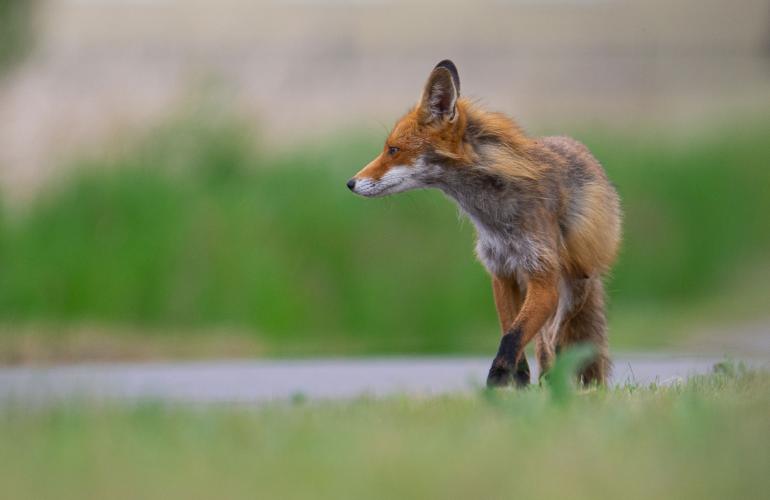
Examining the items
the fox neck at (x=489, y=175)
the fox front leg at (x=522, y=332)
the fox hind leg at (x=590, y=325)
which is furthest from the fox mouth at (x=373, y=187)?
the fox hind leg at (x=590, y=325)

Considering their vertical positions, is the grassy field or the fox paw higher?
the grassy field

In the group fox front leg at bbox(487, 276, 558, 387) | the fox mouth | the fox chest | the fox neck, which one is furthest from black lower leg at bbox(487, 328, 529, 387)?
the fox mouth

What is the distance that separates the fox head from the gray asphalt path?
1.19m

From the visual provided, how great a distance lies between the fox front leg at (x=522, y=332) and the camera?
7.26 m

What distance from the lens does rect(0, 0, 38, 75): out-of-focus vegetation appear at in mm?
13725

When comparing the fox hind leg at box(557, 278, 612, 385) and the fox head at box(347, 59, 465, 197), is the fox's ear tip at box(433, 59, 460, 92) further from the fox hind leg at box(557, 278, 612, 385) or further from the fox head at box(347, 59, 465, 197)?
the fox hind leg at box(557, 278, 612, 385)

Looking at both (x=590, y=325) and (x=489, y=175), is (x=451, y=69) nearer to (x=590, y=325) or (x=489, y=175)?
(x=489, y=175)

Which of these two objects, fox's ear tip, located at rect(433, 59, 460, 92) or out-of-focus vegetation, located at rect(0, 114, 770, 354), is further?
out-of-focus vegetation, located at rect(0, 114, 770, 354)

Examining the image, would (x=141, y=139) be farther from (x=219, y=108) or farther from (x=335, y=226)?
(x=335, y=226)

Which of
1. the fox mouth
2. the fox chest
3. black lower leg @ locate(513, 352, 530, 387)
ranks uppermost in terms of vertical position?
the fox mouth

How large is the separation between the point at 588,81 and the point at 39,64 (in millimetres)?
7860

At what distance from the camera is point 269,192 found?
50.2 feet

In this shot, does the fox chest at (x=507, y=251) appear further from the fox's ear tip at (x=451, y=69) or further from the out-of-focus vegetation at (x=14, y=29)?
the out-of-focus vegetation at (x=14, y=29)

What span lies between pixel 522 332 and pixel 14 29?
8368mm
